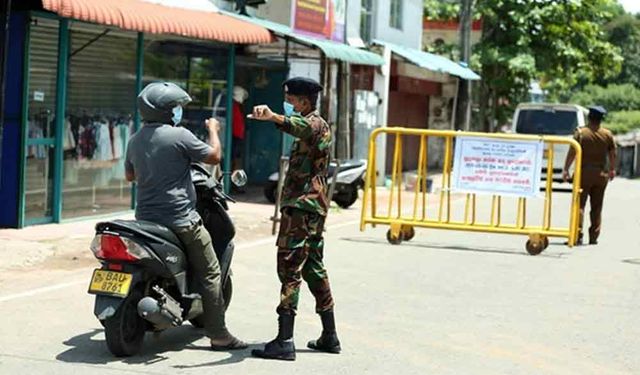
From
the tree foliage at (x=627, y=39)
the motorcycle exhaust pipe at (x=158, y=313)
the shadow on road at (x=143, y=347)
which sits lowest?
the shadow on road at (x=143, y=347)

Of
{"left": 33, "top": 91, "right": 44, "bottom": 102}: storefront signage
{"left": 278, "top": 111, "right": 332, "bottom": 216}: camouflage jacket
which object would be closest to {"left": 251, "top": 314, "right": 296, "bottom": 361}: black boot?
{"left": 278, "top": 111, "right": 332, "bottom": 216}: camouflage jacket

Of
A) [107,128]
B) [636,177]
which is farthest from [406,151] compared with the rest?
[107,128]

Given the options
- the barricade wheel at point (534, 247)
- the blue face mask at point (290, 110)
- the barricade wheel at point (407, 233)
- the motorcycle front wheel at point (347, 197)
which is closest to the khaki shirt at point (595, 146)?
the barricade wheel at point (534, 247)

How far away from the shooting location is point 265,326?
8.37 m

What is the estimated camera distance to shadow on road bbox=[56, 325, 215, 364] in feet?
23.1

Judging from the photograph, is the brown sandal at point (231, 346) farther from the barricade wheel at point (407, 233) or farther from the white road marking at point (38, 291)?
the barricade wheel at point (407, 233)

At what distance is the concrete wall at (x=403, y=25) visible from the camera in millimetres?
26266

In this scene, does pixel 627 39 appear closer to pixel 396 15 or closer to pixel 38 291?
pixel 396 15

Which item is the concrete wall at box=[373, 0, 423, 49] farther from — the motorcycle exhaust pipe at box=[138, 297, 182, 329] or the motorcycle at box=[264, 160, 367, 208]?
the motorcycle exhaust pipe at box=[138, 297, 182, 329]

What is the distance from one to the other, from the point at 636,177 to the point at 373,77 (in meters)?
16.0

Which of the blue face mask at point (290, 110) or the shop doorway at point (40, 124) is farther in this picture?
the shop doorway at point (40, 124)

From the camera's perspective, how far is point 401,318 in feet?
29.3

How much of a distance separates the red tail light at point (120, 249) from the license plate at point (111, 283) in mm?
95

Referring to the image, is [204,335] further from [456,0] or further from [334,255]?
[456,0]
